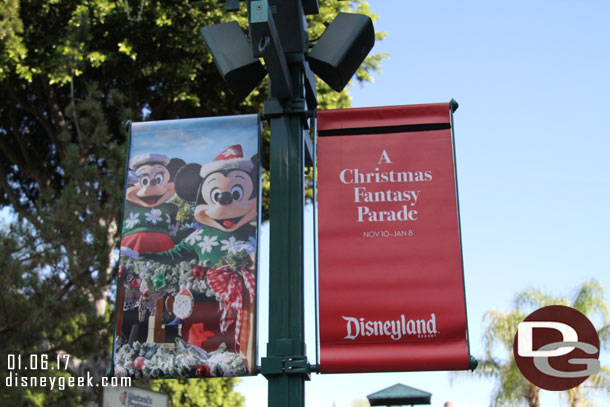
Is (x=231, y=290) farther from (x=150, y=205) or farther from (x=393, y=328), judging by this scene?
(x=393, y=328)

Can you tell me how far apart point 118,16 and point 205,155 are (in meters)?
10.8

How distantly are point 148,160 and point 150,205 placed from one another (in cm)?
33

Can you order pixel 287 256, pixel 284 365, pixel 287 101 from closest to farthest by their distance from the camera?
pixel 284 365, pixel 287 256, pixel 287 101

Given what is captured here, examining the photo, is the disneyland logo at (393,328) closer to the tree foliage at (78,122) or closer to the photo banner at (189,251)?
the photo banner at (189,251)

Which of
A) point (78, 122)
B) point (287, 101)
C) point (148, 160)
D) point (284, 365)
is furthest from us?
point (78, 122)

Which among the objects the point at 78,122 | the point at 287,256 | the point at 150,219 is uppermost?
the point at 78,122

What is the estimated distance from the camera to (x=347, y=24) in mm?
4410

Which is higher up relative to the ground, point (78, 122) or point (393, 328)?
point (78, 122)

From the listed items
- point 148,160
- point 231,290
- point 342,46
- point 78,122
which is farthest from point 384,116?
point 78,122

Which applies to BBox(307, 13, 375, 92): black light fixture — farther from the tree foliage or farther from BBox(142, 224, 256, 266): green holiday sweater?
the tree foliage

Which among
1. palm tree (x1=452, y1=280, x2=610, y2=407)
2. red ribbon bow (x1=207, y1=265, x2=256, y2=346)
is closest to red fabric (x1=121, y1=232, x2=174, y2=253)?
red ribbon bow (x1=207, y1=265, x2=256, y2=346)

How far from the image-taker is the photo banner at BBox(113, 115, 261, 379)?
4160mm

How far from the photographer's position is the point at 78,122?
13859 millimetres

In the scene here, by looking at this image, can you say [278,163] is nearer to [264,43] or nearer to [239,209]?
[239,209]
